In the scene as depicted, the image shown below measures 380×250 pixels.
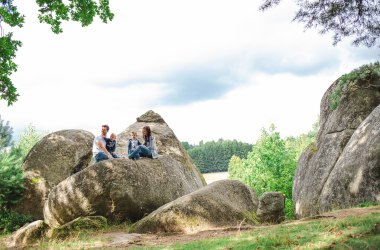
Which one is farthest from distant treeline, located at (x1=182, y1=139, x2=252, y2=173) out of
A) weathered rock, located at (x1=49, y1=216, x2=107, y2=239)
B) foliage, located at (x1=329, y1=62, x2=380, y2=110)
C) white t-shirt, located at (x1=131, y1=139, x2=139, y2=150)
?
weathered rock, located at (x1=49, y1=216, x2=107, y2=239)

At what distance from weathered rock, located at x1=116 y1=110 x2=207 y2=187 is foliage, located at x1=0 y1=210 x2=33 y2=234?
6.86m

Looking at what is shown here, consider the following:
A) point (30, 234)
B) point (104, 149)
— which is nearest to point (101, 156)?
point (104, 149)

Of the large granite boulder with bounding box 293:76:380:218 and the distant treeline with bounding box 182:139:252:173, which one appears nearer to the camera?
the large granite boulder with bounding box 293:76:380:218

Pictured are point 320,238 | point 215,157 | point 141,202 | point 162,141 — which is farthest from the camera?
point 215,157

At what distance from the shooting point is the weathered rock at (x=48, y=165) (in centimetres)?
2195

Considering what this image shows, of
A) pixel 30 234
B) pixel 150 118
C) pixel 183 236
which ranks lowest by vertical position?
pixel 183 236

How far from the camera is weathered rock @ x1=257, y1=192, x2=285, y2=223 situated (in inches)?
530

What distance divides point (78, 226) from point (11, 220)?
990 cm

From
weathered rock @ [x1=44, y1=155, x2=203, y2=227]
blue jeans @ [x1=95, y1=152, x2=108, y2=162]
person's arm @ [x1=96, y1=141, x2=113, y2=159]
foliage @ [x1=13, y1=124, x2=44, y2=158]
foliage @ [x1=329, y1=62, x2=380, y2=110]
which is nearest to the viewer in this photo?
weathered rock @ [x1=44, y1=155, x2=203, y2=227]

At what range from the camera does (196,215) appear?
12086 mm

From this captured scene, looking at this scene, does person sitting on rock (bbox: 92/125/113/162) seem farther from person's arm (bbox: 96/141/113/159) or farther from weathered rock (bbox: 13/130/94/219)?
weathered rock (bbox: 13/130/94/219)

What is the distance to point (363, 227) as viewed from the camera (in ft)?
23.3

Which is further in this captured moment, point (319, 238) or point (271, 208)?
point (271, 208)

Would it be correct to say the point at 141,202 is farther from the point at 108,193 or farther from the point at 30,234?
the point at 30,234
